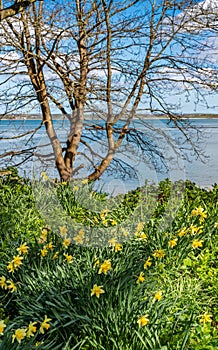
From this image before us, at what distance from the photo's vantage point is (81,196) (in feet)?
12.8

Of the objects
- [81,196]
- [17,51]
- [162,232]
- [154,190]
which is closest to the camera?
[162,232]

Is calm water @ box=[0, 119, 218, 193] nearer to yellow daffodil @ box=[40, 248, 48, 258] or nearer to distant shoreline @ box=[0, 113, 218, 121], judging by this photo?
distant shoreline @ box=[0, 113, 218, 121]

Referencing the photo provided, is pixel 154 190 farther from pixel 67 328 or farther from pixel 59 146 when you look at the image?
pixel 67 328

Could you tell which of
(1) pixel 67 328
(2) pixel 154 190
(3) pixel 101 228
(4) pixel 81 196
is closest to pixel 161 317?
(1) pixel 67 328

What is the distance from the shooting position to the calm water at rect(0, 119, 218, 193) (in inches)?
188

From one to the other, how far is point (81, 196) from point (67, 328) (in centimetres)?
212

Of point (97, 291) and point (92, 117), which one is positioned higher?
point (92, 117)

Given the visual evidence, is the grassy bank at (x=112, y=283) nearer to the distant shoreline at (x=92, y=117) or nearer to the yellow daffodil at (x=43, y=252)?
the yellow daffodil at (x=43, y=252)

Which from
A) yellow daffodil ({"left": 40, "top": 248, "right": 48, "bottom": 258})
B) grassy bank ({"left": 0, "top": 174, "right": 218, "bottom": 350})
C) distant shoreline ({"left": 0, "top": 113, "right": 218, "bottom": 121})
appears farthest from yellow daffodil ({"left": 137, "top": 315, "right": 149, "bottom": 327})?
distant shoreline ({"left": 0, "top": 113, "right": 218, "bottom": 121})

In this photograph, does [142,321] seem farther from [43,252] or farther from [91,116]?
[91,116]

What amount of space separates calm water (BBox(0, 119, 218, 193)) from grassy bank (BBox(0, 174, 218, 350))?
1.22m

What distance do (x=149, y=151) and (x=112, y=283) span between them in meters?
3.21

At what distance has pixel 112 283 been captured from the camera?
194 cm

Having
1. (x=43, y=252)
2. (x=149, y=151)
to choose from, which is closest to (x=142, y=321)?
(x=43, y=252)
